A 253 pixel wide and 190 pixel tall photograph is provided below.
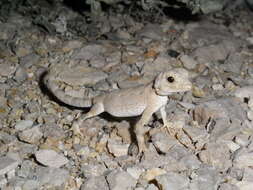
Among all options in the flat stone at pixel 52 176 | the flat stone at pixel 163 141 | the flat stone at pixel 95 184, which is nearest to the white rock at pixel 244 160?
the flat stone at pixel 163 141

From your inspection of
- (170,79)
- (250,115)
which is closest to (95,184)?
(170,79)

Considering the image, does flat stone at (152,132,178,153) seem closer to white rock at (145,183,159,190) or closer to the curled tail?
white rock at (145,183,159,190)

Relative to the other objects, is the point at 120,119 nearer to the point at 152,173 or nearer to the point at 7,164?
the point at 152,173

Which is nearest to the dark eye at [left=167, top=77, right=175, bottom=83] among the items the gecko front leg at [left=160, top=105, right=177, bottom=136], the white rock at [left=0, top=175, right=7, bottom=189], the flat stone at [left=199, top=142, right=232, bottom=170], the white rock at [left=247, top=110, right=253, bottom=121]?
the gecko front leg at [left=160, top=105, right=177, bottom=136]

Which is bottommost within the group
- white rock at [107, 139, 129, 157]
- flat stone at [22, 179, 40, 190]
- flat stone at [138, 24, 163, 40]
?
flat stone at [22, 179, 40, 190]

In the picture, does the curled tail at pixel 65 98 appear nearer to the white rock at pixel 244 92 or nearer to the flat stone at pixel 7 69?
the flat stone at pixel 7 69
